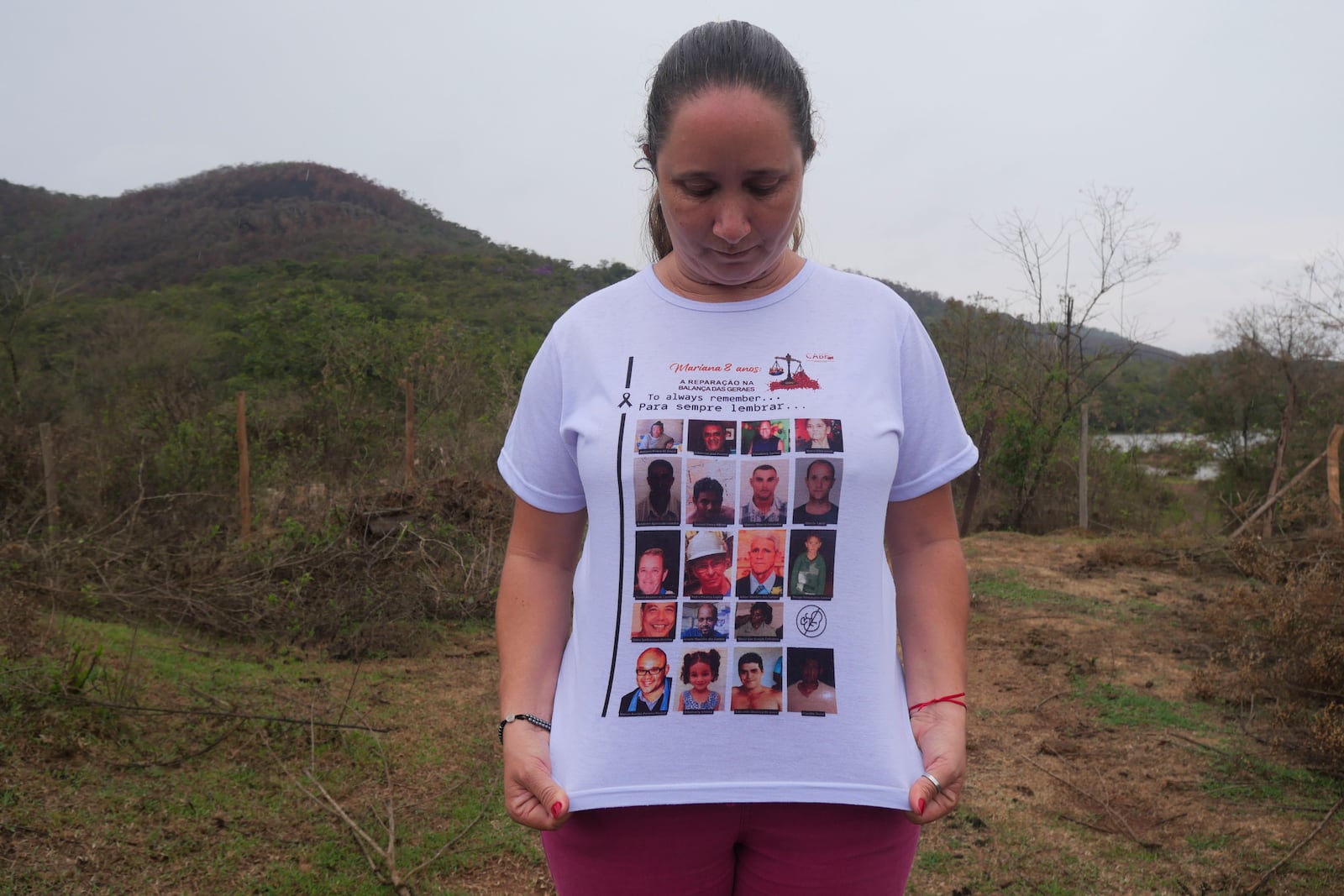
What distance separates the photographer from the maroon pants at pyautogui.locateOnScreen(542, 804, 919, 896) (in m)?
1.06

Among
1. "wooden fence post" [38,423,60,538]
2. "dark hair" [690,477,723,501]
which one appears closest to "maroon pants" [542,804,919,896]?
"dark hair" [690,477,723,501]

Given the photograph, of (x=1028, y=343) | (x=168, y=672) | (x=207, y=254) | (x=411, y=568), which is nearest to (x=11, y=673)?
(x=168, y=672)

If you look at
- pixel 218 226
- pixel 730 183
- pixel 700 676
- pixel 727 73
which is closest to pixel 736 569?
pixel 700 676

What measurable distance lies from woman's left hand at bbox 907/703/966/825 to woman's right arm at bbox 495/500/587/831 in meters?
0.45

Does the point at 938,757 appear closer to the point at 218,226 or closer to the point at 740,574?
the point at 740,574

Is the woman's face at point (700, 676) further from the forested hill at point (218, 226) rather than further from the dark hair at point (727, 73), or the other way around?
the forested hill at point (218, 226)

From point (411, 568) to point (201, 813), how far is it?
143 inches

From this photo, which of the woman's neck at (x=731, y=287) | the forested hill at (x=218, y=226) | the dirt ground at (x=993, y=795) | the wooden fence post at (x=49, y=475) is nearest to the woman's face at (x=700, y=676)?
the woman's neck at (x=731, y=287)

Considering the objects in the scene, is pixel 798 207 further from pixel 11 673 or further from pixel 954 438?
pixel 11 673

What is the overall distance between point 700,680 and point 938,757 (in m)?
0.31

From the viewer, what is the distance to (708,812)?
107cm

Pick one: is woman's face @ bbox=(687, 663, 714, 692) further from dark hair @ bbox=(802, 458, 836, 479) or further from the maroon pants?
dark hair @ bbox=(802, 458, 836, 479)

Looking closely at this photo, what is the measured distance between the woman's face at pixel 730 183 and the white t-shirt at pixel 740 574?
0.31ft

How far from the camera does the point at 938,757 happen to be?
3.64 feet
